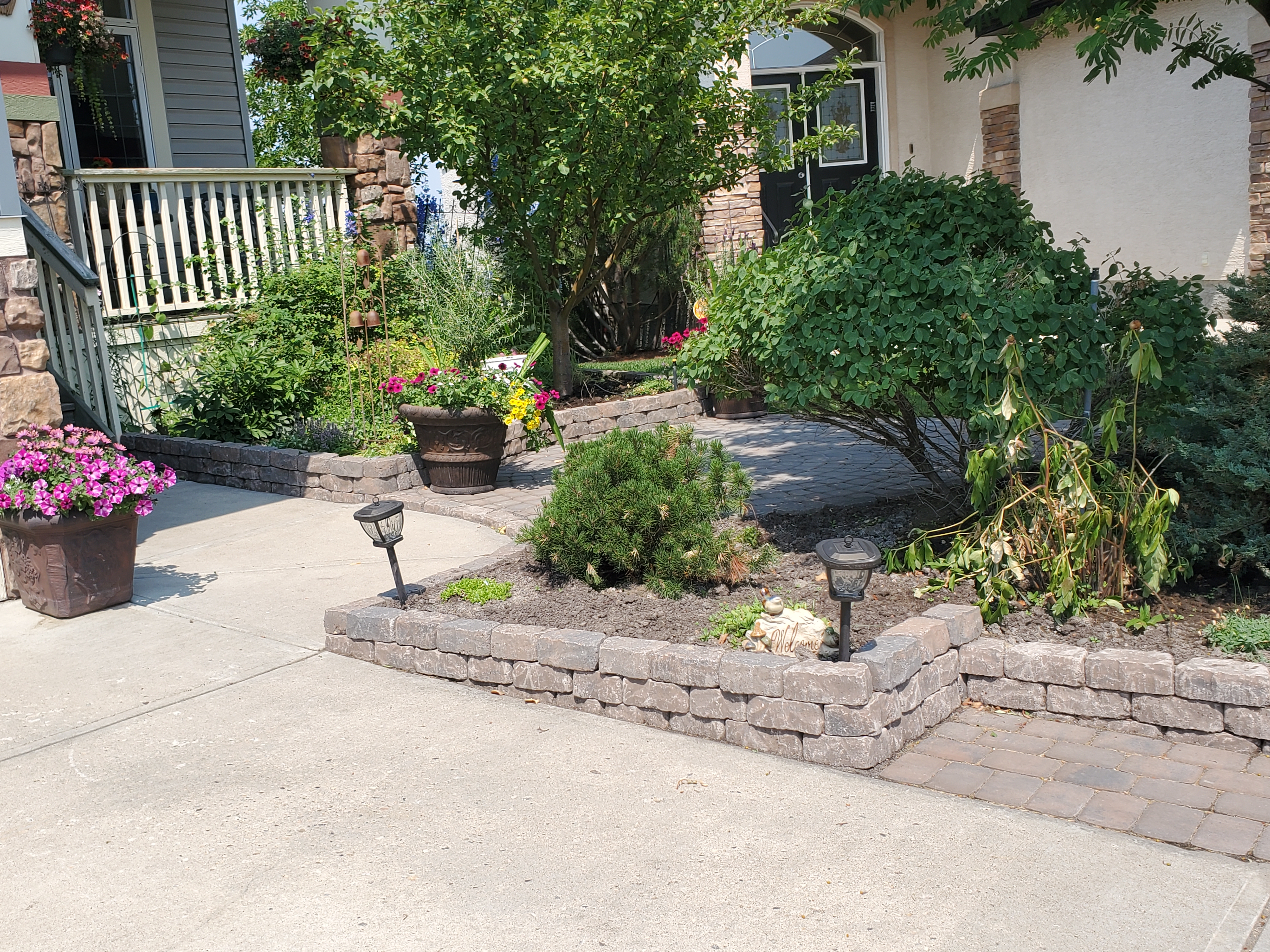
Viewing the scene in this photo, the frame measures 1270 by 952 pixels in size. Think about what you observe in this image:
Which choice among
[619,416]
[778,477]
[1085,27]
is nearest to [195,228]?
[619,416]

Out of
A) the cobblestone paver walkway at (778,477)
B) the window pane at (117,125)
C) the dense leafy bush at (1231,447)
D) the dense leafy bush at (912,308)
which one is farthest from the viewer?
the window pane at (117,125)

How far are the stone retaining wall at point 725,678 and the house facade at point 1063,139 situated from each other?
22.6 ft

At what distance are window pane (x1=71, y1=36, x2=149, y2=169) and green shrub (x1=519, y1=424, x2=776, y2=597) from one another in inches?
338

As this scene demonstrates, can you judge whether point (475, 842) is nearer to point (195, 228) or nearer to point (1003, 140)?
point (195, 228)

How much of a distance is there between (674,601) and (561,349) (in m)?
5.75

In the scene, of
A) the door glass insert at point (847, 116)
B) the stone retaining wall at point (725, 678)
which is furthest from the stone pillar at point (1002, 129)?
the stone retaining wall at point (725, 678)

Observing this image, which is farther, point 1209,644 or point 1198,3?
point 1198,3

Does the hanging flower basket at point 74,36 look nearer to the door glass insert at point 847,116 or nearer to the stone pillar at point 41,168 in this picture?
the stone pillar at point 41,168

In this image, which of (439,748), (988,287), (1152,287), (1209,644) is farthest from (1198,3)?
(439,748)

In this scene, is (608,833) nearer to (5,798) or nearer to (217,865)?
(217,865)

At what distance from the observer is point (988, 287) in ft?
16.6

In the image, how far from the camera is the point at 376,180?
Answer: 36.3ft

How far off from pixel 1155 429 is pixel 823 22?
299 inches

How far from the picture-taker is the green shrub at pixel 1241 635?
14.0ft
